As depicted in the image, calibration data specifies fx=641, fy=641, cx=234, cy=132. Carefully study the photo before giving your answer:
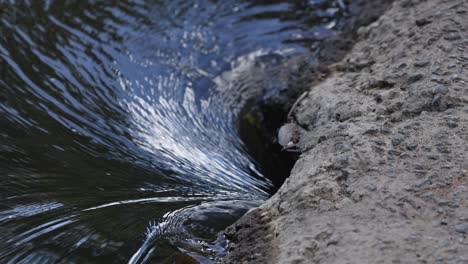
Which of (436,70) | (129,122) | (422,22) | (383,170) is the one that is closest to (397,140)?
(383,170)

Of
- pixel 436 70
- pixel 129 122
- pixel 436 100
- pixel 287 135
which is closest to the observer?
pixel 436 100

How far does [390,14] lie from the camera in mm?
2951

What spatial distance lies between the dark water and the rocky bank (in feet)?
0.97

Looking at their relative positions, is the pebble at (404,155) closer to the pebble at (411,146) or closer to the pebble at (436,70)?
the pebble at (411,146)

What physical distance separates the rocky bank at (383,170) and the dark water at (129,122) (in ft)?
0.97

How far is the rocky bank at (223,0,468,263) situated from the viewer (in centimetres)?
159

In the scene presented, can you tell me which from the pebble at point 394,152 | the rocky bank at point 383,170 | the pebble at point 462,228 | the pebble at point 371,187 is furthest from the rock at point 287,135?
the pebble at point 462,228

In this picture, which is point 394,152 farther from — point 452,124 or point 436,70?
point 436,70

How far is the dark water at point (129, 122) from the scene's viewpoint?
1.96 metres

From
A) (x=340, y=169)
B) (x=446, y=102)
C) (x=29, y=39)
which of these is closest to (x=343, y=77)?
(x=446, y=102)


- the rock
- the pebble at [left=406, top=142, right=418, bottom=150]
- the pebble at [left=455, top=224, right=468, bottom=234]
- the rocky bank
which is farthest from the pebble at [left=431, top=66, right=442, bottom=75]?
the pebble at [left=455, top=224, right=468, bottom=234]

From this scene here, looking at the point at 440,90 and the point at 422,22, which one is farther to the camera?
the point at 422,22

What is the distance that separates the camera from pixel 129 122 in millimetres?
2676

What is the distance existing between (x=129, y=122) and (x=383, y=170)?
47.9 inches
